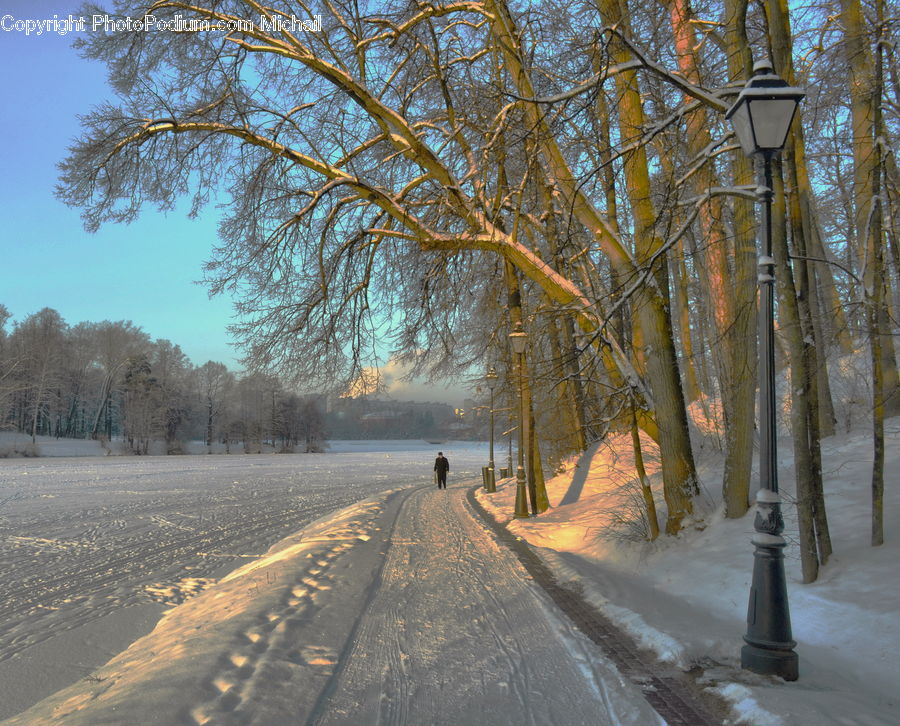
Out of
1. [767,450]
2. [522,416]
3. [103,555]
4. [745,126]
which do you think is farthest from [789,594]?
[103,555]

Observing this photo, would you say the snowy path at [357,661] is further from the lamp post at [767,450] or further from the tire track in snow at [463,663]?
the lamp post at [767,450]

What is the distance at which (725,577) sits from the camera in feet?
23.0

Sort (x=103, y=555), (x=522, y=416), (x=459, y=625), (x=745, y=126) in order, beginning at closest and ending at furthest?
1. (x=745, y=126)
2. (x=459, y=625)
3. (x=103, y=555)
4. (x=522, y=416)

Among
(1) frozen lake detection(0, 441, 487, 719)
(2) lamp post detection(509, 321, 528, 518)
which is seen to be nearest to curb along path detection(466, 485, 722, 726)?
(1) frozen lake detection(0, 441, 487, 719)

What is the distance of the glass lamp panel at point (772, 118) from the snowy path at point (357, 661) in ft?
14.2

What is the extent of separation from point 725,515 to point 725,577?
1.79m

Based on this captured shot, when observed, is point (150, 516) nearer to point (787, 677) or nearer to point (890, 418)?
point (787, 677)

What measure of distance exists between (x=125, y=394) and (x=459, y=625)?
247 ft

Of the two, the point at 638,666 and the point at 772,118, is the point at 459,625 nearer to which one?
the point at 638,666

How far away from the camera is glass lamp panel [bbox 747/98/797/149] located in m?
4.79

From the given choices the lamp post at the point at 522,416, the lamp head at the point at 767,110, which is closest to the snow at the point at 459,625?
the lamp post at the point at 522,416

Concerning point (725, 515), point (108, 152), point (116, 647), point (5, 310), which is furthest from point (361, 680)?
point (5, 310)

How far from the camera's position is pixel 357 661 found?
16.2 ft

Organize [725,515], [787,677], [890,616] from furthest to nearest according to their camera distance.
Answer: [725,515], [890,616], [787,677]
